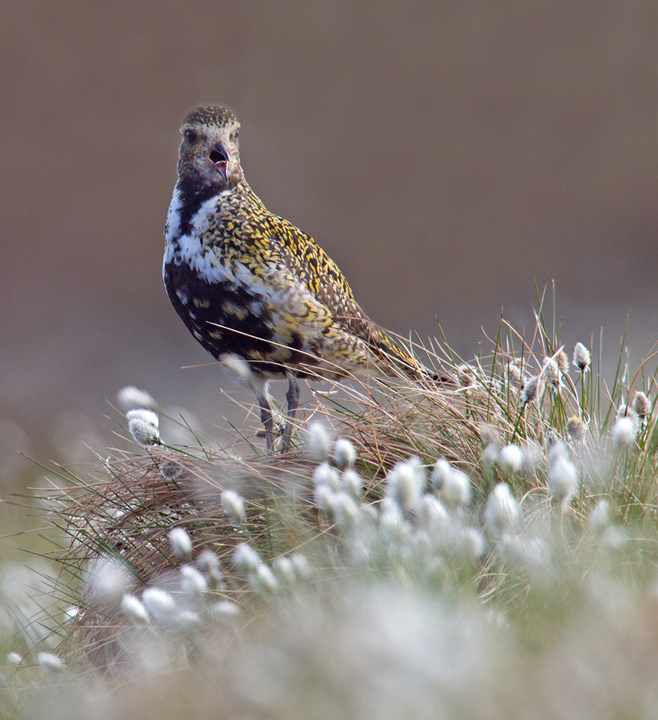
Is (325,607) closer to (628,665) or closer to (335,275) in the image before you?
(628,665)

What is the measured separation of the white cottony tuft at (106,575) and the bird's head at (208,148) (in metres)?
2.07

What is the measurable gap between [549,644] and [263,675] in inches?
26.8

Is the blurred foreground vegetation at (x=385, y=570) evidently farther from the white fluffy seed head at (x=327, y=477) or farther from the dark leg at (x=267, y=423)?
the dark leg at (x=267, y=423)

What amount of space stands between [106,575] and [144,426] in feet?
2.00

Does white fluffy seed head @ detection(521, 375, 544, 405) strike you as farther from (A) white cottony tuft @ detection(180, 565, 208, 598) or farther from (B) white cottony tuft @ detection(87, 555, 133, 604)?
(B) white cottony tuft @ detection(87, 555, 133, 604)

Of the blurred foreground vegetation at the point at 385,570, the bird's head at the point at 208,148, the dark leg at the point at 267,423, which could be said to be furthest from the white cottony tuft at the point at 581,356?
the bird's head at the point at 208,148

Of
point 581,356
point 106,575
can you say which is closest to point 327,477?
point 106,575

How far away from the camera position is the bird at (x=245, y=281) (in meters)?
3.87

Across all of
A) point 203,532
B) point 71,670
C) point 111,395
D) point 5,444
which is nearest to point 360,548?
point 203,532

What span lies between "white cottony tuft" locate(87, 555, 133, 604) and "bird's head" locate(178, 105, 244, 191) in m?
2.07

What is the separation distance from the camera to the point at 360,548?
2.05 m

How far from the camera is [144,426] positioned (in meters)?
3.05

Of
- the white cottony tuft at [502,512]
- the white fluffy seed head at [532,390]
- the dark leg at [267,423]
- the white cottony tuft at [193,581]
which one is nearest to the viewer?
the white cottony tuft at [502,512]

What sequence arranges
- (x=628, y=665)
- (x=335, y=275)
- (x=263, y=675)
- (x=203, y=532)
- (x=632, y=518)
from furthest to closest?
(x=335, y=275), (x=203, y=532), (x=632, y=518), (x=263, y=675), (x=628, y=665)
